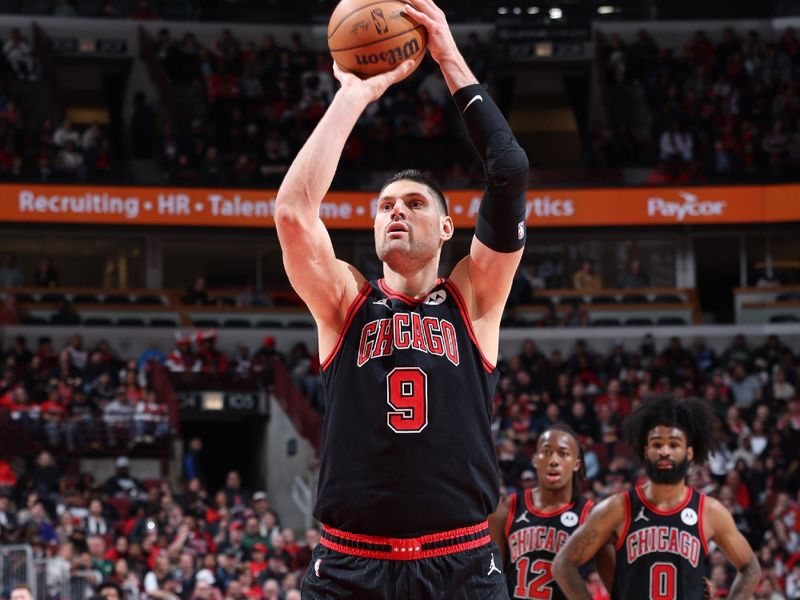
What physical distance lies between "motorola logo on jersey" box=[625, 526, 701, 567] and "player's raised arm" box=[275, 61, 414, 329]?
11.0 ft

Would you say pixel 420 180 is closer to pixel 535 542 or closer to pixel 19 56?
pixel 535 542

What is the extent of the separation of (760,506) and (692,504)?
1135 centimetres

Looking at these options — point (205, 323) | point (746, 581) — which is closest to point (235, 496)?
point (205, 323)

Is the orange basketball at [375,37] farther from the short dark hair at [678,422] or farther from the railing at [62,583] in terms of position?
the railing at [62,583]

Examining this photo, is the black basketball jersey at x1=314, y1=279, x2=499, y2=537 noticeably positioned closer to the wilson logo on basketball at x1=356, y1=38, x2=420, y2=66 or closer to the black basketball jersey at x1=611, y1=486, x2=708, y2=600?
the wilson logo on basketball at x1=356, y1=38, x2=420, y2=66

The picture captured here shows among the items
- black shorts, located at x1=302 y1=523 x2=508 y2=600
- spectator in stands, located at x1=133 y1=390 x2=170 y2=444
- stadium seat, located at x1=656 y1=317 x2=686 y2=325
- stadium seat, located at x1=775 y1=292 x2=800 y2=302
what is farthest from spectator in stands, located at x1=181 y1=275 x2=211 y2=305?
black shorts, located at x1=302 y1=523 x2=508 y2=600

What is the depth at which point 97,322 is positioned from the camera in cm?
2473

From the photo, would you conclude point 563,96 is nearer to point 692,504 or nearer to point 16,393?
point 16,393

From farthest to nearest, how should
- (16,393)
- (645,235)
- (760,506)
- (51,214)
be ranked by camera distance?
1. (645,235)
2. (51,214)
3. (16,393)
4. (760,506)

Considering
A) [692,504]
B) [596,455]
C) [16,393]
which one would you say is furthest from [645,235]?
[692,504]

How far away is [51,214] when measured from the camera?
25.5m

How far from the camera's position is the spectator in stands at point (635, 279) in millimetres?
27172

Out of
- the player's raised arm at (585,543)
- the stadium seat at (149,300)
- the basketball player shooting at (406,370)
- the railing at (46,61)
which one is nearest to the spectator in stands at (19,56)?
the railing at (46,61)

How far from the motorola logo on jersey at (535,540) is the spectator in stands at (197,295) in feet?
60.7
